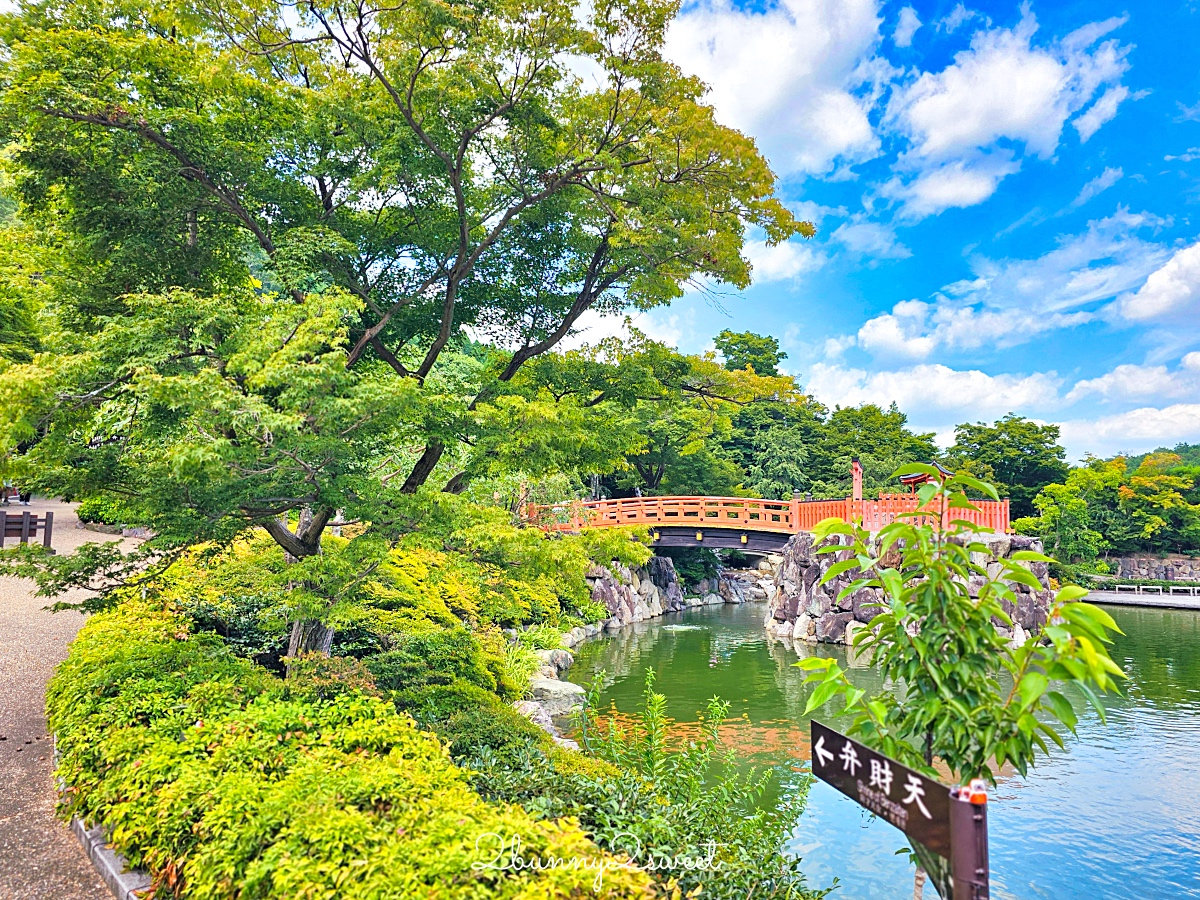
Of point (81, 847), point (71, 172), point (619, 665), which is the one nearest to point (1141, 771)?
point (619, 665)

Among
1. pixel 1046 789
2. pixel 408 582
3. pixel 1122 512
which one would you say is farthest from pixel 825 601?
pixel 1122 512

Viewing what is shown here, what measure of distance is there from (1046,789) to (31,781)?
9.17m

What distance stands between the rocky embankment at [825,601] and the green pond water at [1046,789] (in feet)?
2.60

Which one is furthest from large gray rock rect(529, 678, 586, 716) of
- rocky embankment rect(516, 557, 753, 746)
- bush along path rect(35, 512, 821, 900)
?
bush along path rect(35, 512, 821, 900)

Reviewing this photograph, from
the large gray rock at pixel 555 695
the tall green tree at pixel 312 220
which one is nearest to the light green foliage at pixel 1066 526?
the large gray rock at pixel 555 695

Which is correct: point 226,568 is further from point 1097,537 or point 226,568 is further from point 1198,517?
point 1198,517

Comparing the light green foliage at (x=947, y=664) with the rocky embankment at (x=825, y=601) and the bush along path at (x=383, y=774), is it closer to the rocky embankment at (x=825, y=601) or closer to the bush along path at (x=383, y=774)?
the bush along path at (x=383, y=774)

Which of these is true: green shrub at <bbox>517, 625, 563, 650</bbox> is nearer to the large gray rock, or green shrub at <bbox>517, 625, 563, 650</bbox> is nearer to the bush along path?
the large gray rock

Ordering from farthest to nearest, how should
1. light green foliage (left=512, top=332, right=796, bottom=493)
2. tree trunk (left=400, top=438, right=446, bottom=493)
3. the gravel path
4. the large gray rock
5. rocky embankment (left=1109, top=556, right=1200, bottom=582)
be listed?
rocky embankment (left=1109, top=556, right=1200, bottom=582)
the large gray rock
light green foliage (left=512, top=332, right=796, bottom=493)
tree trunk (left=400, top=438, right=446, bottom=493)
the gravel path

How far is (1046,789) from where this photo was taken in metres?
7.29

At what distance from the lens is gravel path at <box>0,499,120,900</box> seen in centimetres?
352

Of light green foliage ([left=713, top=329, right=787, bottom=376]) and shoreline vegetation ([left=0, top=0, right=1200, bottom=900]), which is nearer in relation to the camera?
shoreline vegetation ([left=0, top=0, right=1200, bottom=900])

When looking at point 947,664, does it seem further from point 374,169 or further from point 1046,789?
point 1046,789

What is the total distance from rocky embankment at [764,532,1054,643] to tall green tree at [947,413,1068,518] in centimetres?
1325
